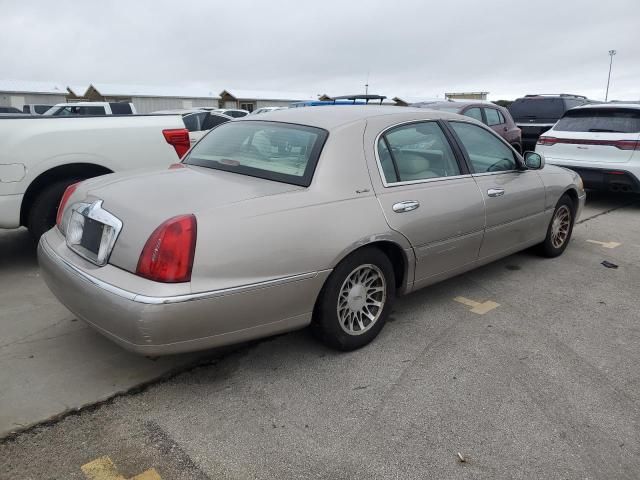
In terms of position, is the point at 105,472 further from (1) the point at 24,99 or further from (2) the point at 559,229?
(1) the point at 24,99

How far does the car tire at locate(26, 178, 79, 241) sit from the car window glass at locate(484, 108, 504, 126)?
337 inches

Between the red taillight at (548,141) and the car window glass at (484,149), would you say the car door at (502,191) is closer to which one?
the car window glass at (484,149)

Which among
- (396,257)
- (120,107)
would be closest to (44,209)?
(396,257)

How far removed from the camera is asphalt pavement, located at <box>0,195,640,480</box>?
7.76ft

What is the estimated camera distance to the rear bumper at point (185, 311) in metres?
2.50

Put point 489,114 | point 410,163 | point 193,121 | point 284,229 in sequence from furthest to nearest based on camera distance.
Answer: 1. point 193,121
2. point 489,114
3. point 410,163
4. point 284,229

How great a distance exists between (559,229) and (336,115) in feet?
9.87

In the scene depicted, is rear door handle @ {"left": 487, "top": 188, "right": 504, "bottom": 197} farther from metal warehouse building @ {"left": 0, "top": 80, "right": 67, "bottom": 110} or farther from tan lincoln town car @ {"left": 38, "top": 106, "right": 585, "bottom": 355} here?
metal warehouse building @ {"left": 0, "top": 80, "right": 67, "bottom": 110}

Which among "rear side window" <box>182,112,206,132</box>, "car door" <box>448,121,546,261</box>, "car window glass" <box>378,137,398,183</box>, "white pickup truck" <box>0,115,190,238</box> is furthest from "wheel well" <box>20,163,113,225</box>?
"rear side window" <box>182,112,206,132</box>

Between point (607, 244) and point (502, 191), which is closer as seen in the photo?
point (502, 191)

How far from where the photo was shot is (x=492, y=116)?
10.9 metres

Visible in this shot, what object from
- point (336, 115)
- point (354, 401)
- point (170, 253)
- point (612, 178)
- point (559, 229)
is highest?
point (336, 115)

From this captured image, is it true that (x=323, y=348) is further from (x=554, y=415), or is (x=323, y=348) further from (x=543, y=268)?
(x=543, y=268)

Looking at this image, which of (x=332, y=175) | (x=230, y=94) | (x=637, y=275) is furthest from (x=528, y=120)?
(x=230, y=94)
